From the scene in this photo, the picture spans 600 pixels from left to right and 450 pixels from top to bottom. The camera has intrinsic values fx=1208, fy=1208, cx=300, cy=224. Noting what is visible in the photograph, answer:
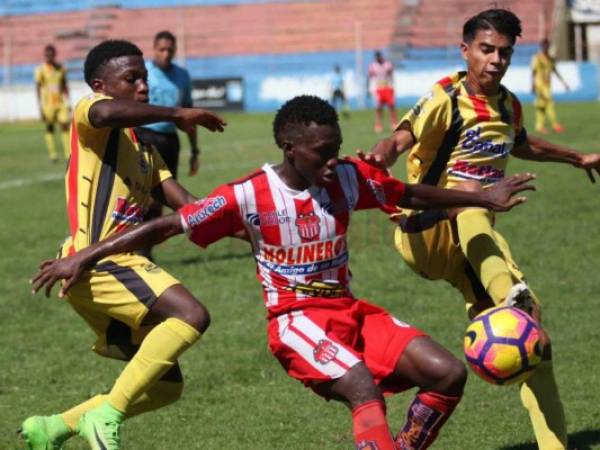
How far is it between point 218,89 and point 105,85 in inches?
1462

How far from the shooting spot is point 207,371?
8117mm

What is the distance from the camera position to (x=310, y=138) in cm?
525

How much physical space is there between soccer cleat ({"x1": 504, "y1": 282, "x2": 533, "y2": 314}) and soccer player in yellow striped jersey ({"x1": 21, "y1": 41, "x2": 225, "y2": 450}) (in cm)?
143

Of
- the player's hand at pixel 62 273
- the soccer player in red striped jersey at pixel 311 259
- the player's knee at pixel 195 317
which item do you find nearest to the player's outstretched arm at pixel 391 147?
the soccer player in red striped jersey at pixel 311 259

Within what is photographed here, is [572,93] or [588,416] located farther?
[572,93]

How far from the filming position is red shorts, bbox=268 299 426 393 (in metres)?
5.16

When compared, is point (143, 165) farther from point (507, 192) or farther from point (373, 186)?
point (507, 192)

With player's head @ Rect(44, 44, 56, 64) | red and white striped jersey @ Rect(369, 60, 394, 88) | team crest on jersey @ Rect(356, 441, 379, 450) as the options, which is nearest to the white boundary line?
player's head @ Rect(44, 44, 56, 64)

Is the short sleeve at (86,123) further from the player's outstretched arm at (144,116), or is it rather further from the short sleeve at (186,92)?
the short sleeve at (186,92)

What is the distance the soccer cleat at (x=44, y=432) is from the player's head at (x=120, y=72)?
1.67m

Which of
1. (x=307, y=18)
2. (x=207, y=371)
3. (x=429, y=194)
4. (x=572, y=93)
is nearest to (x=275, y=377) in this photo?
(x=207, y=371)

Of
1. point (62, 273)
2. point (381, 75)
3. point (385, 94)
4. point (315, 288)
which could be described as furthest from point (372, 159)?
point (381, 75)

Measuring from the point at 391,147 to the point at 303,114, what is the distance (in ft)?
2.98

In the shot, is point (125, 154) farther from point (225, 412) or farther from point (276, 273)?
point (225, 412)
